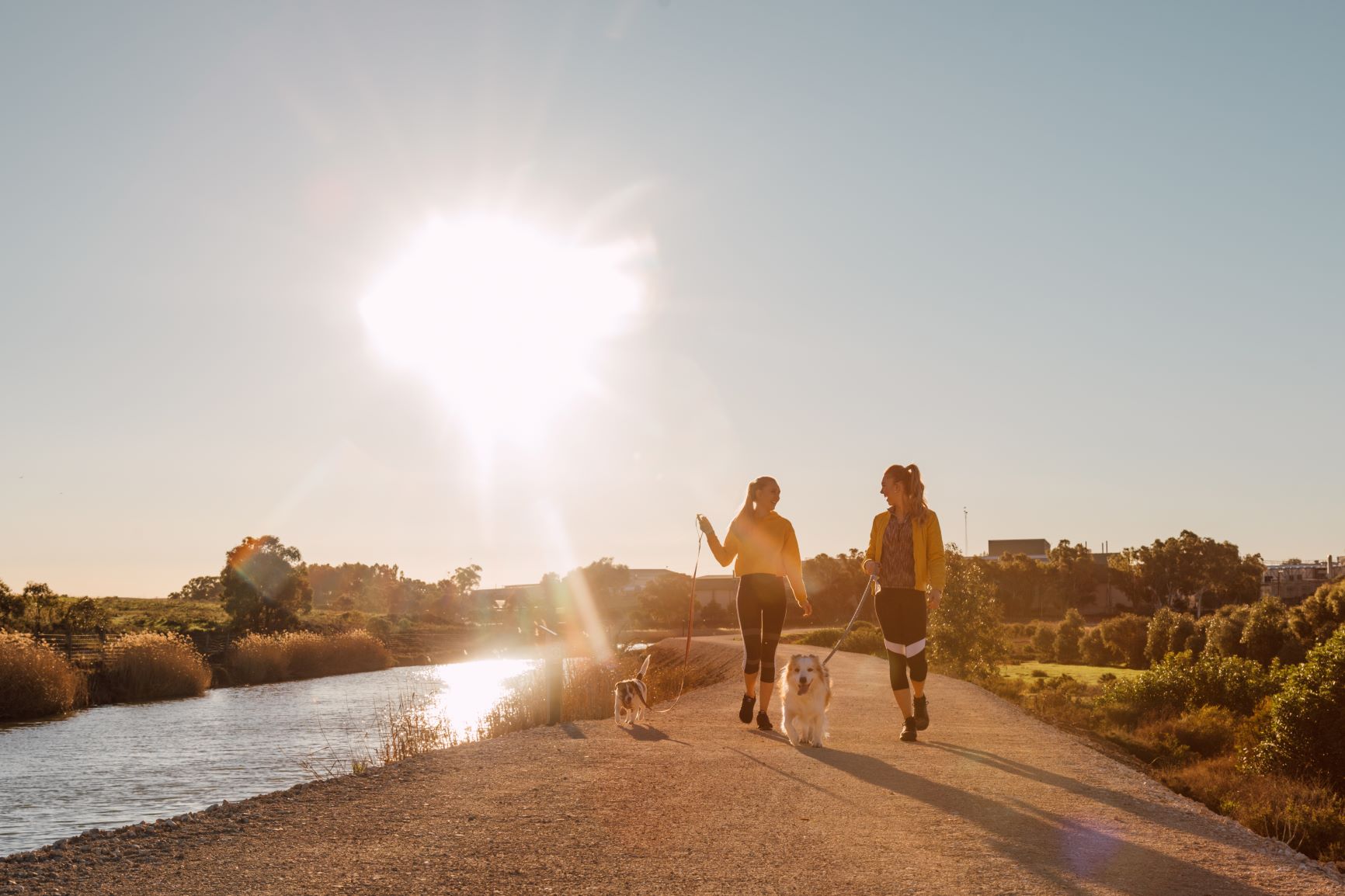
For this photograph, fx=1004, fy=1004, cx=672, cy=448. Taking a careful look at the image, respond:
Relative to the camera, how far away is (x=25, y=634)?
36.0 metres

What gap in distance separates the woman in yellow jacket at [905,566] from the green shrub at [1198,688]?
42.2 ft

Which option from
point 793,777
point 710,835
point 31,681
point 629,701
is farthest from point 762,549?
point 31,681

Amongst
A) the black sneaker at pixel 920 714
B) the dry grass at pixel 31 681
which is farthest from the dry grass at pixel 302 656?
the black sneaker at pixel 920 714

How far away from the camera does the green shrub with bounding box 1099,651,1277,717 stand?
66.0ft

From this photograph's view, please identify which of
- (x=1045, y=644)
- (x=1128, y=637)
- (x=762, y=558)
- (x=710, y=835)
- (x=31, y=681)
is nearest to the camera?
(x=710, y=835)

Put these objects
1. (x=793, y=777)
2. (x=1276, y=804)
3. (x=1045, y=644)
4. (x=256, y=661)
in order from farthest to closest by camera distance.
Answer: (x=1045, y=644) < (x=256, y=661) < (x=1276, y=804) < (x=793, y=777)

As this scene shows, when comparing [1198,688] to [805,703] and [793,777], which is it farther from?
[793,777]

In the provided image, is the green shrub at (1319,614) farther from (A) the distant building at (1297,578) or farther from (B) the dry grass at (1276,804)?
(A) the distant building at (1297,578)

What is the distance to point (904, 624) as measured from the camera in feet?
28.3

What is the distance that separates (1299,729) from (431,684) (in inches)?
1311

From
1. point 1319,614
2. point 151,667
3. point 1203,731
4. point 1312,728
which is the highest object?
point 151,667

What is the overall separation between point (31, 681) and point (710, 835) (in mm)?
35926

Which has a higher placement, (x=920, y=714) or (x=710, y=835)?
(x=920, y=714)

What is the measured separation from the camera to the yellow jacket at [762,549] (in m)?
9.44
